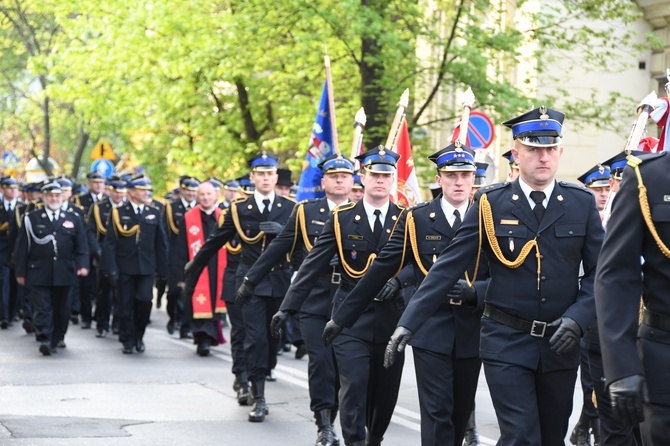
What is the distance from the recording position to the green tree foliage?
2152cm

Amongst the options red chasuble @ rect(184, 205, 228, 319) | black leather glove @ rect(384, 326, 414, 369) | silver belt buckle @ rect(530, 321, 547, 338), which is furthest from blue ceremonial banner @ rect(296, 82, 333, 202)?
silver belt buckle @ rect(530, 321, 547, 338)

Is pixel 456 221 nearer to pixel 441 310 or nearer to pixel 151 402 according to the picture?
pixel 441 310

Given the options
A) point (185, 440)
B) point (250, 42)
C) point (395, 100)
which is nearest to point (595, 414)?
point (185, 440)

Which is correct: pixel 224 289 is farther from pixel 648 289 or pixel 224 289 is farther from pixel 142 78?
pixel 142 78

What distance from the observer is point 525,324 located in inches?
271

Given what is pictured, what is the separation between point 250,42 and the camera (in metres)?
24.3

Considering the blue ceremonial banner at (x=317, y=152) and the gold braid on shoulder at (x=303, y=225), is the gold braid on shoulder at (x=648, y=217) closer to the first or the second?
the gold braid on shoulder at (x=303, y=225)

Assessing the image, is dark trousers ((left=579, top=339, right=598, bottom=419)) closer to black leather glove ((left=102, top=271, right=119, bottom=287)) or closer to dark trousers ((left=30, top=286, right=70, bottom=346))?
dark trousers ((left=30, top=286, right=70, bottom=346))

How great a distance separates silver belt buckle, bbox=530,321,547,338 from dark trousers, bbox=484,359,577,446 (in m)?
0.18

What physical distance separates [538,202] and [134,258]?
464 inches

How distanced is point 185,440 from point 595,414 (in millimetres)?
2997

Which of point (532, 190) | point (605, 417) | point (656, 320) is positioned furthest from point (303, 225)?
point (656, 320)

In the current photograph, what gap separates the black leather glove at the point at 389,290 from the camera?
366 inches

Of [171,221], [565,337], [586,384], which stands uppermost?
[565,337]
